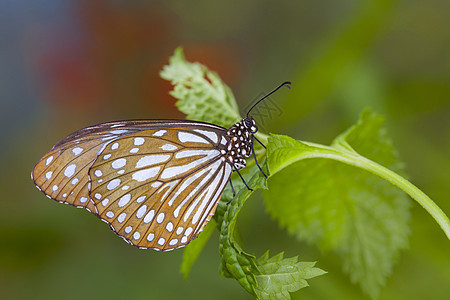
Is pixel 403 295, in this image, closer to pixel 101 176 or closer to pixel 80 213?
pixel 101 176

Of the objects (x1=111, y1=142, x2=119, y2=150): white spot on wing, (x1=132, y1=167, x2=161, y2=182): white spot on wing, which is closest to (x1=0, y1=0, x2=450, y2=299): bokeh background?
(x1=132, y1=167, x2=161, y2=182): white spot on wing

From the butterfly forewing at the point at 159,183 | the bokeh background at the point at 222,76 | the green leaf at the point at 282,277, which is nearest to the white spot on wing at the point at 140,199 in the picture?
the butterfly forewing at the point at 159,183

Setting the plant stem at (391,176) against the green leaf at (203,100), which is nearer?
the plant stem at (391,176)

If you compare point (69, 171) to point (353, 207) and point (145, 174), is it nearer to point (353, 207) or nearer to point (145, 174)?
point (145, 174)

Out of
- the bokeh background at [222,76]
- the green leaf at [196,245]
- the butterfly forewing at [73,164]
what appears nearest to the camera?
the green leaf at [196,245]

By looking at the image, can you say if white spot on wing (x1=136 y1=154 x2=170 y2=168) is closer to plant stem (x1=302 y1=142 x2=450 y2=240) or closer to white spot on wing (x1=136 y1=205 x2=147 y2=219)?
white spot on wing (x1=136 y1=205 x2=147 y2=219)

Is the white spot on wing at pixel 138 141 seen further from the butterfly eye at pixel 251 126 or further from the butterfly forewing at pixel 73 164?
the butterfly eye at pixel 251 126

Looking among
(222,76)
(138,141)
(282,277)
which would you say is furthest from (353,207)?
(222,76)
